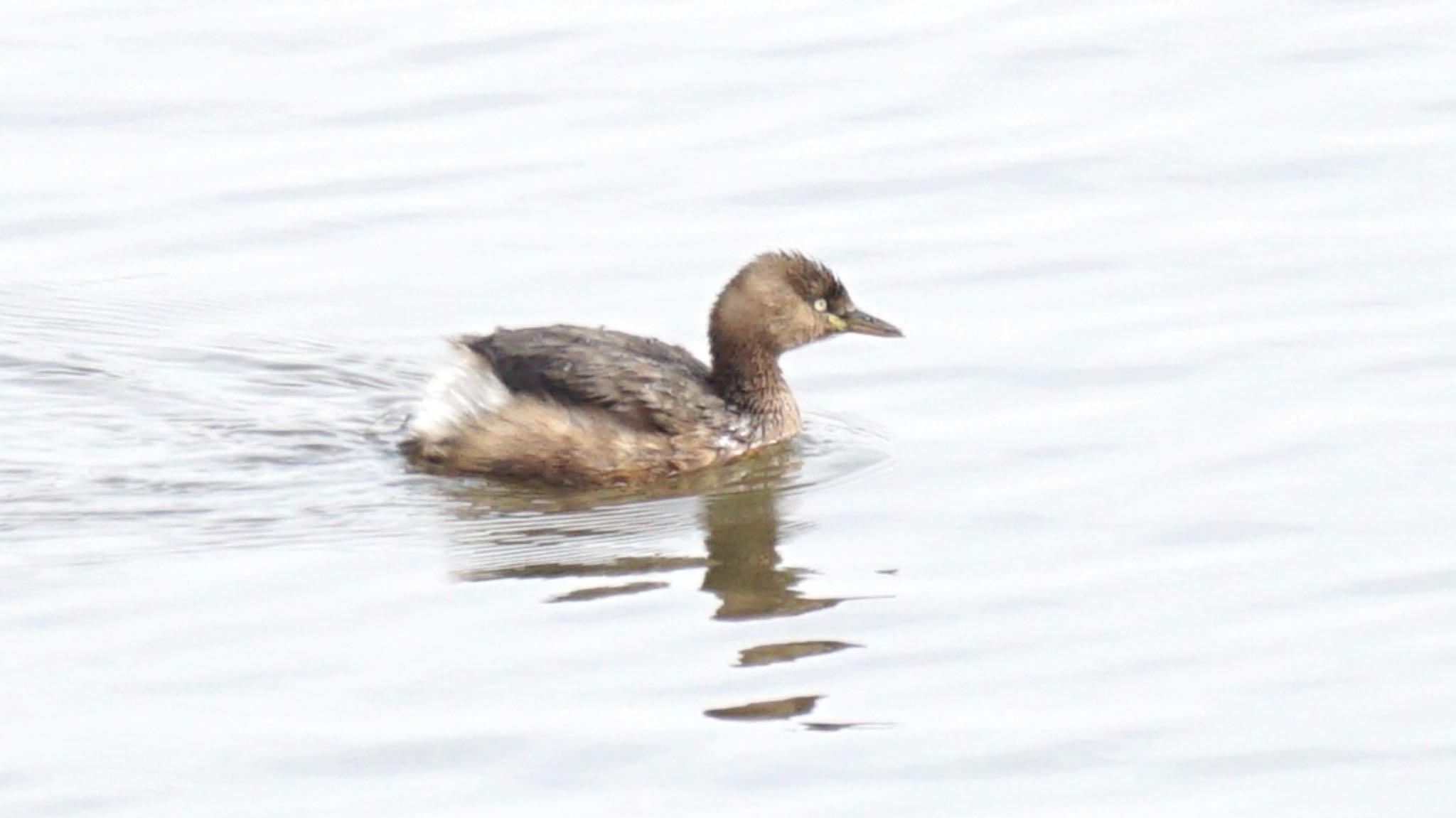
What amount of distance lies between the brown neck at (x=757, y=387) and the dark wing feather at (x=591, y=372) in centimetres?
23

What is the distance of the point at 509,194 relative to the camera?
1130cm

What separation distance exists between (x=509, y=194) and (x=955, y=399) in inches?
105

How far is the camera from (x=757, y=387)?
9.43m

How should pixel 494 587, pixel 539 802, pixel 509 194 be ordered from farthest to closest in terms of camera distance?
1. pixel 509 194
2. pixel 494 587
3. pixel 539 802

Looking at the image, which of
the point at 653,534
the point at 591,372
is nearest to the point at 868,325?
the point at 591,372

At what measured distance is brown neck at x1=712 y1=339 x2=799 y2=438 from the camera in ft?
30.7

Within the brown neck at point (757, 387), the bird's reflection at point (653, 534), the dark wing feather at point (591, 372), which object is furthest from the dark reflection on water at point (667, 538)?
the dark wing feather at point (591, 372)

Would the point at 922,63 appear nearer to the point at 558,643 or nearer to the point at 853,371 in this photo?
the point at 853,371

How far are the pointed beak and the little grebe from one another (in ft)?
1.25

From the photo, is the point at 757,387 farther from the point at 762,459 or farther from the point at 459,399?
the point at 459,399

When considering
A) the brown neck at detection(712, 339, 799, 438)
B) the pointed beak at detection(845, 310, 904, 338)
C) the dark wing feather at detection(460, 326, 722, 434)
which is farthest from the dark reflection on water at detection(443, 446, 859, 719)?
the pointed beak at detection(845, 310, 904, 338)

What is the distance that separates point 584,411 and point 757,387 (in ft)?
2.32

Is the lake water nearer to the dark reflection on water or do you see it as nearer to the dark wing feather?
the dark reflection on water

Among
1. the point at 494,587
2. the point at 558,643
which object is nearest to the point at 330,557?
the point at 494,587
